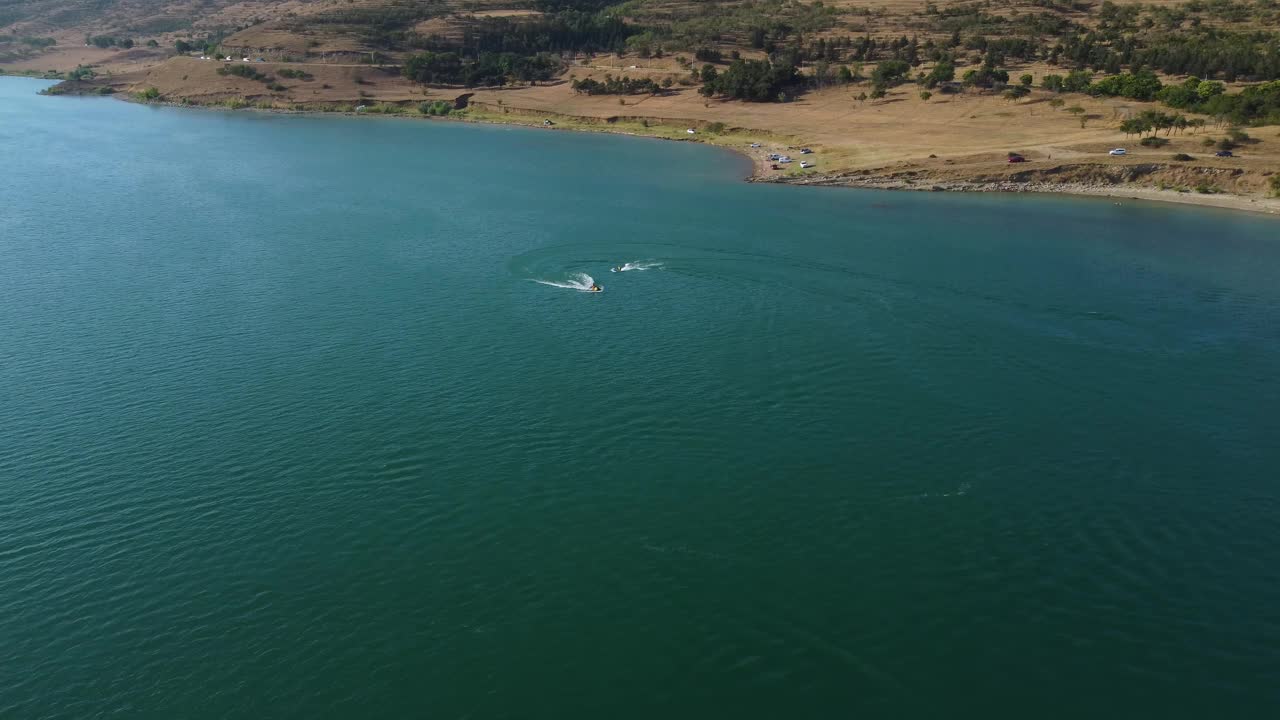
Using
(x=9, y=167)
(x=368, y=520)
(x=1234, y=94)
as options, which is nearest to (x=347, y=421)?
(x=368, y=520)

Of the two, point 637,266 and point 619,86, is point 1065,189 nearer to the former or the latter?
point 637,266

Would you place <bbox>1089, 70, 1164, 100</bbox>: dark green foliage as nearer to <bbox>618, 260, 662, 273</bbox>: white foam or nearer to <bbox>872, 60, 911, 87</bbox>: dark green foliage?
<bbox>872, 60, 911, 87</bbox>: dark green foliage

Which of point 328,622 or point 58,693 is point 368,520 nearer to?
point 328,622

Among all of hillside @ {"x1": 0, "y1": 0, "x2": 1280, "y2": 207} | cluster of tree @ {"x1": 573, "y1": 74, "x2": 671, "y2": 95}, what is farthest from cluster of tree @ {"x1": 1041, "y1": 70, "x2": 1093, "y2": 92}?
cluster of tree @ {"x1": 573, "y1": 74, "x2": 671, "y2": 95}

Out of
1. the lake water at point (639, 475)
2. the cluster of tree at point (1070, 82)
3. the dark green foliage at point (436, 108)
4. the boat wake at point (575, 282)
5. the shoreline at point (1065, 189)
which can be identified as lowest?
the lake water at point (639, 475)

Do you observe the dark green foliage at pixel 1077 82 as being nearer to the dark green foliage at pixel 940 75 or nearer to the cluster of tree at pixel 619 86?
the dark green foliage at pixel 940 75

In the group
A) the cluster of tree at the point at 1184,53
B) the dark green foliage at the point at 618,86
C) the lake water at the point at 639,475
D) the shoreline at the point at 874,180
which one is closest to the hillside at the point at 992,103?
the cluster of tree at the point at 1184,53
